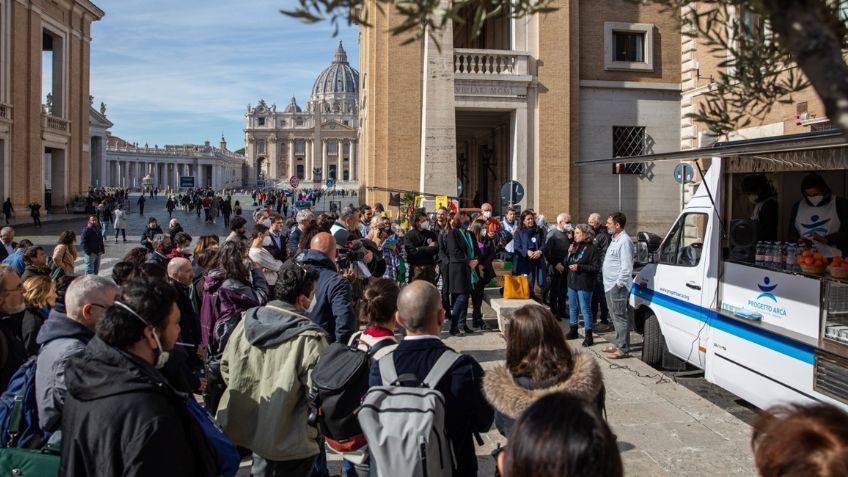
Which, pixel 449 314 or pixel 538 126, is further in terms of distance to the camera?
pixel 538 126

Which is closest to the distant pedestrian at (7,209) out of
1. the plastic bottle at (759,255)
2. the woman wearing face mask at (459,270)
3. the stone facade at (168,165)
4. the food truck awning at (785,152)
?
the woman wearing face mask at (459,270)

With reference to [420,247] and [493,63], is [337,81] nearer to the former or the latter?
[493,63]

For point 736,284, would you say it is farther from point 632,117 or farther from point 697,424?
point 632,117

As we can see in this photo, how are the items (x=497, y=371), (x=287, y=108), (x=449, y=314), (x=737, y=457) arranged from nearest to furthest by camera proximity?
(x=497, y=371) < (x=737, y=457) < (x=449, y=314) < (x=287, y=108)

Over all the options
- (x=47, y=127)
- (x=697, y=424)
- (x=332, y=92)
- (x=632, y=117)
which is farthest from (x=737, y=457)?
(x=332, y=92)

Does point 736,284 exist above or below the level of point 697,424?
above

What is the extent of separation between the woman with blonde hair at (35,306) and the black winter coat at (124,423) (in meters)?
2.23

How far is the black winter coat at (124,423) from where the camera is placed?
9.08 ft

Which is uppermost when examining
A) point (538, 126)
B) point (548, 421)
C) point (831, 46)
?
point (538, 126)

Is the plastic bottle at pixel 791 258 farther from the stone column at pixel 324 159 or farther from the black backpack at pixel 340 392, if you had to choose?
the stone column at pixel 324 159

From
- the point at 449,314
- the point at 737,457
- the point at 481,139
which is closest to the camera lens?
the point at 737,457

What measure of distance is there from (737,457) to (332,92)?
630 feet

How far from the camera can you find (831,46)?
1.92 m

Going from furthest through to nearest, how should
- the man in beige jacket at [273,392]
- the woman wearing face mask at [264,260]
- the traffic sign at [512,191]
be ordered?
1. the traffic sign at [512,191]
2. the woman wearing face mask at [264,260]
3. the man in beige jacket at [273,392]
